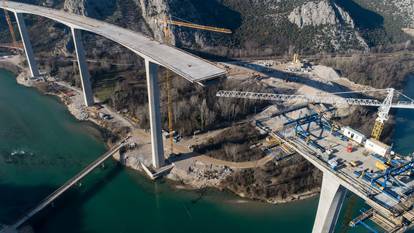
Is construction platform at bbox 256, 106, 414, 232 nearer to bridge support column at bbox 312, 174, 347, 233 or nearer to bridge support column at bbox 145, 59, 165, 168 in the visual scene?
bridge support column at bbox 312, 174, 347, 233

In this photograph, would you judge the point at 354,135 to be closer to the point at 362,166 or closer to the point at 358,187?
the point at 362,166

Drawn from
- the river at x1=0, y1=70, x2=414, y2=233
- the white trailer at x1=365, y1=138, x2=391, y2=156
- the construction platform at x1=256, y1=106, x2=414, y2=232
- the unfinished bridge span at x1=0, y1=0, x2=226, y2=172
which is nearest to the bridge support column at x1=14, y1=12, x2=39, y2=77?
the unfinished bridge span at x1=0, y1=0, x2=226, y2=172

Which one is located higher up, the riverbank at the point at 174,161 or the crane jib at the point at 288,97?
the crane jib at the point at 288,97

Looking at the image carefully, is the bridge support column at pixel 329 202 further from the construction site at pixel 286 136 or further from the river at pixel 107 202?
the river at pixel 107 202

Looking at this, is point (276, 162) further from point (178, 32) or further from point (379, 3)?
point (379, 3)

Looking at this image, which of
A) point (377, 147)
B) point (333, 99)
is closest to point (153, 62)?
point (377, 147)

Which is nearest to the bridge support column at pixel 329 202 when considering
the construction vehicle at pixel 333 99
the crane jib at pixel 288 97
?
the construction vehicle at pixel 333 99
